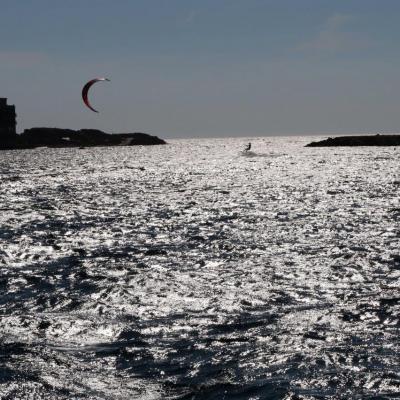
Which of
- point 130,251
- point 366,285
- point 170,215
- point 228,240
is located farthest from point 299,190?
point 366,285

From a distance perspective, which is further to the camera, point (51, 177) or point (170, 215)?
point (51, 177)

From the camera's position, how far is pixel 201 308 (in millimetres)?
20312

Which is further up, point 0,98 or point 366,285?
point 0,98

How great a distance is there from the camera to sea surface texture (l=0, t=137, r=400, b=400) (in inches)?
560

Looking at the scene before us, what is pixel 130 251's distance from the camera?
32344 mm

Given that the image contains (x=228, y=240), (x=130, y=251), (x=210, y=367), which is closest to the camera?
(x=210, y=367)

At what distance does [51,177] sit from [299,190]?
155ft

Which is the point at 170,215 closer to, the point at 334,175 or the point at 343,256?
the point at 343,256

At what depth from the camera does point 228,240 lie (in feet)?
116

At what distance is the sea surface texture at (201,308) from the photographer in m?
14.2

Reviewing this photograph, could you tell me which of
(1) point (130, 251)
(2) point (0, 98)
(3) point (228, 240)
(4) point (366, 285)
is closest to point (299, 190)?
(3) point (228, 240)

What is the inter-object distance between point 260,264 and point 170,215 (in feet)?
72.6

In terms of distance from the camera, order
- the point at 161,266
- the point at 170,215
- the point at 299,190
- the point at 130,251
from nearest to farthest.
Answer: the point at 161,266, the point at 130,251, the point at 170,215, the point at 299,190

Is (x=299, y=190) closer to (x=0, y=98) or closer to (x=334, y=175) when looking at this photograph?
(x=334, y=175)
